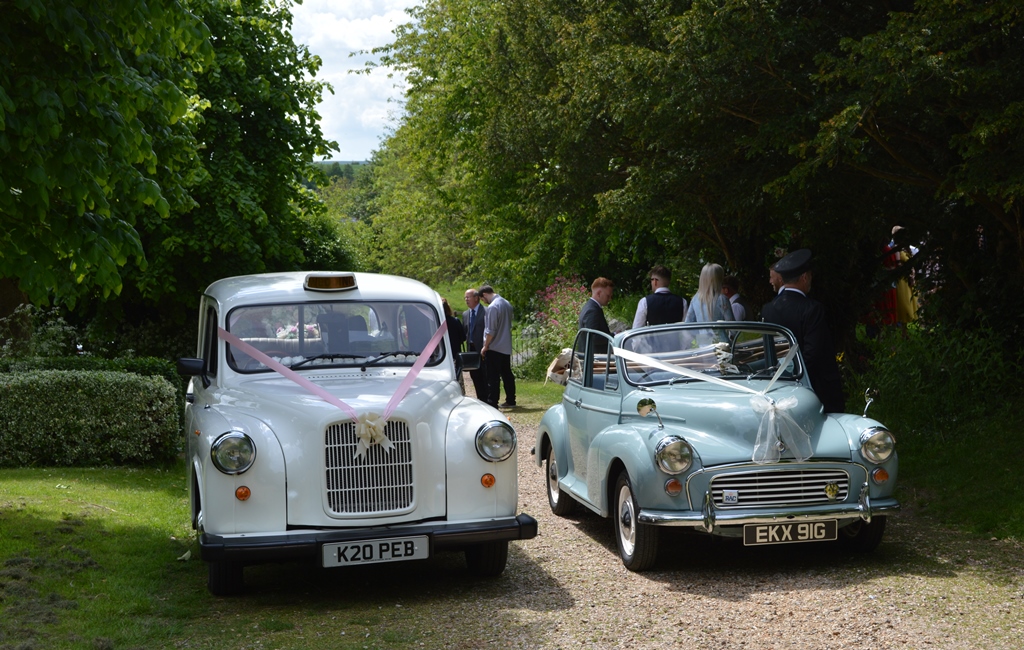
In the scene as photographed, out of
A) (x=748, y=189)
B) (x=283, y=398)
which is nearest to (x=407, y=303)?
(x=283, y=398)

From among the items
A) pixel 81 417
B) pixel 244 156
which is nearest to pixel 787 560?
pixel 81 417

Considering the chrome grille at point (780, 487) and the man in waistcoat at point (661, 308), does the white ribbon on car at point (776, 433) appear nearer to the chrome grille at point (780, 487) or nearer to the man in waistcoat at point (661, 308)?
the chrome grille at point (780, 487)

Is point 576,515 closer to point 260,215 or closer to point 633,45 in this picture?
point 633,45

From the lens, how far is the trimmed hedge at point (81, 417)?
458 inches

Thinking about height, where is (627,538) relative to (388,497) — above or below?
below

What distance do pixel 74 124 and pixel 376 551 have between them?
145 inches

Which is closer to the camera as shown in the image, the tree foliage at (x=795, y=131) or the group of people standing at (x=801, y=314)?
the tree foliage at (x=795, y=131)

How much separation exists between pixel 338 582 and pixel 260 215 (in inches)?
462

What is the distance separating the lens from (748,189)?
11.0 m

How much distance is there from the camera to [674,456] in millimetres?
6934

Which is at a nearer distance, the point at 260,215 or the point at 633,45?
the point at 633,45

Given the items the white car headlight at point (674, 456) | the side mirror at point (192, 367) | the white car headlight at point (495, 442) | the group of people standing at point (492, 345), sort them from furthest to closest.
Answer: the group of people standing at point (492, 345) → the side mirror at point (192, 367) → the white car headlight at point (674, 456) → the white car headlight at point (495, 442)

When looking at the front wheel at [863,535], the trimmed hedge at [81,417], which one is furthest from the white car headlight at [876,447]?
the trimmed hedge at [81,417]

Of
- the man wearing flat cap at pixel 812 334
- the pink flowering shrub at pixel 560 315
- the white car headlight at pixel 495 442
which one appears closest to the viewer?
the white car headlight at pixel 495 442
